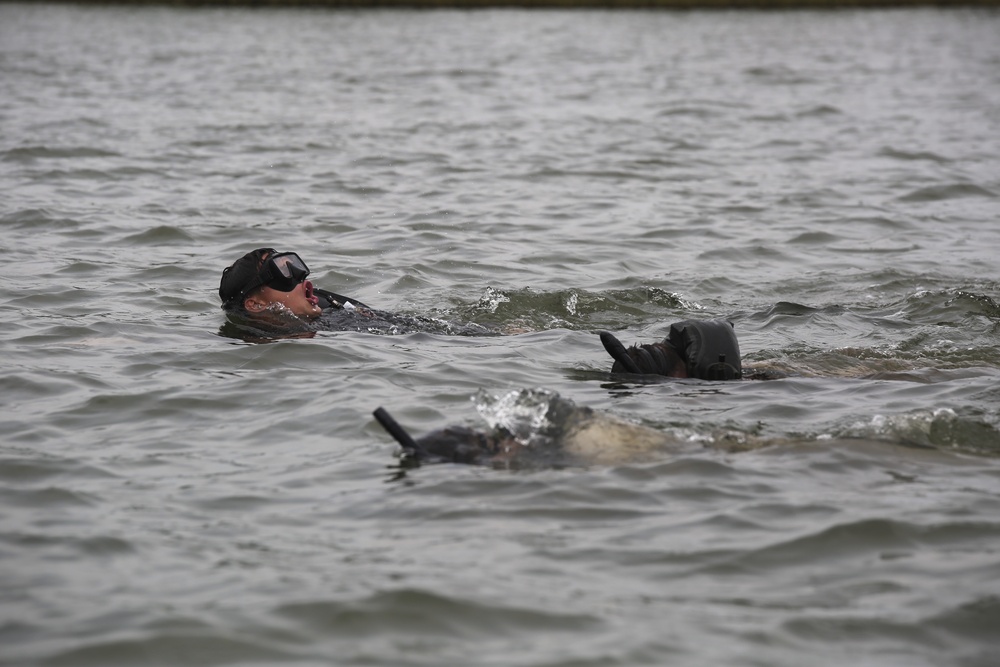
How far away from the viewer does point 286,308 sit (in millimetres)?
7961

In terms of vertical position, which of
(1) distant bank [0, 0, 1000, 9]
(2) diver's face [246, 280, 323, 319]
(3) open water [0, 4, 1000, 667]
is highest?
(1) distant bank [0, 0, 1000, 9]

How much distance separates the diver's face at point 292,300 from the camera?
7953 millimetres

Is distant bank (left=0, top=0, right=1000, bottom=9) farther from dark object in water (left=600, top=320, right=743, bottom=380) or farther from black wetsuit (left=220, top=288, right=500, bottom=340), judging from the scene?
dark object in water (left=600, top=320, right=743, bottom=380)

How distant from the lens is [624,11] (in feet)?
139

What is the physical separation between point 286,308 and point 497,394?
2342 millimetres

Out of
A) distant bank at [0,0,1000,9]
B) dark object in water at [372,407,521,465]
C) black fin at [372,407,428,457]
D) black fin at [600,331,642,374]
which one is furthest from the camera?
distant bank at [0,0,1000,9]

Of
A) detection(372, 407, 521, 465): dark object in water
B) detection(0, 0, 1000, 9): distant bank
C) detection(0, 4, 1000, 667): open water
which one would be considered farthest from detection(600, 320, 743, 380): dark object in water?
detection(0, 0, 1000, 9): distant bank

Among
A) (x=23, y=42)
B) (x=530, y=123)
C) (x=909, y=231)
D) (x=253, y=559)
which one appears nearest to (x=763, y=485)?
(x=253, y=559)

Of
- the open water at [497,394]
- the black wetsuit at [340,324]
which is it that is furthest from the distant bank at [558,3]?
the black wetsuit at [340,324]

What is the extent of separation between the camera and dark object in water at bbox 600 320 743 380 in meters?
6.61

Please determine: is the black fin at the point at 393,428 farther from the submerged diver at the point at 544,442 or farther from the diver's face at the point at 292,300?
the diver's face at the point at 292,300

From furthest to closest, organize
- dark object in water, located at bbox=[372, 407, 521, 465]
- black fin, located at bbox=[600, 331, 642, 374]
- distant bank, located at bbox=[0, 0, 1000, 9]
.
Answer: distant bank, located at bbox=[0, 0, 1000, 9]
black fin, located at bbox=[600, 331, 642, 374]
dark object in water, located at bbox=[372, 407, 521, 465]

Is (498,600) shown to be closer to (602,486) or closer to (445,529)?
(445,529)

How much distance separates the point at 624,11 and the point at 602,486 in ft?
129
